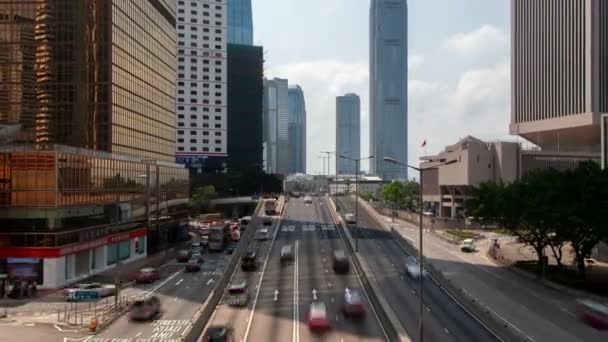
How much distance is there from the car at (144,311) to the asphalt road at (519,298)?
971 inches

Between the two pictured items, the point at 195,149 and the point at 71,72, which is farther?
the point at 195,149

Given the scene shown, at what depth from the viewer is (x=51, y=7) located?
78.2 meters

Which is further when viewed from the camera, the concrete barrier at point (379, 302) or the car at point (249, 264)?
the car at point (249, 264)

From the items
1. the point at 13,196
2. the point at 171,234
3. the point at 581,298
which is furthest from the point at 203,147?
the point at 581,298

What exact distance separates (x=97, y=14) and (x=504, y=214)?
5400cm

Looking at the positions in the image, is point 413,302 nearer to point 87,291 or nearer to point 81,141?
point 87,291

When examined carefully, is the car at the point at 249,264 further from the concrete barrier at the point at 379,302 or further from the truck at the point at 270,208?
the truck at the point at 270,208

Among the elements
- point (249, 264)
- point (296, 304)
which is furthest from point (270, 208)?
Result: point (296, 304)

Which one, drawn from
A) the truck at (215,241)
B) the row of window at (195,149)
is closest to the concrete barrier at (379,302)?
the truck at (215,241)

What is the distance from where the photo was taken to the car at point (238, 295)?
5100cm

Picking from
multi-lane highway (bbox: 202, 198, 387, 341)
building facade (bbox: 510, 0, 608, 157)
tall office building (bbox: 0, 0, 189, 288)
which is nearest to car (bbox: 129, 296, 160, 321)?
multi-lane highway (bbox: 202, 198, 387, 341)

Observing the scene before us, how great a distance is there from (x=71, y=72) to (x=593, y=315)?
63.8 m

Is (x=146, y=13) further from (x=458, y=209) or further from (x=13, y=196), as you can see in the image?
(x=458, y=209)

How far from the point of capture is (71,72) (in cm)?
8062
